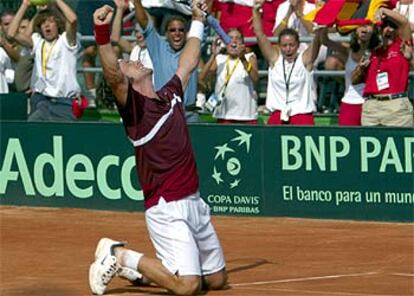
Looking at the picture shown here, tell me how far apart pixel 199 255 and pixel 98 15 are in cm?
209

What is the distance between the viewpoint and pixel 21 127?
17453 mm

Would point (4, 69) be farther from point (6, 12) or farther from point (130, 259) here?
point (130, 259)

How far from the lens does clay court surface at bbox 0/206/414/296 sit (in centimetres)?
1088

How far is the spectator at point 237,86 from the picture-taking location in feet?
55.1

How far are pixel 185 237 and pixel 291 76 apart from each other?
20.5 ft

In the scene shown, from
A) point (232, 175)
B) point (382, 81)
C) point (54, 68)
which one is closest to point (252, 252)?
point (232, 175)

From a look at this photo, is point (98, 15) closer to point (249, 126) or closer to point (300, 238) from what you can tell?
point (300, 238)

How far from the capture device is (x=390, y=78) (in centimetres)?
1545

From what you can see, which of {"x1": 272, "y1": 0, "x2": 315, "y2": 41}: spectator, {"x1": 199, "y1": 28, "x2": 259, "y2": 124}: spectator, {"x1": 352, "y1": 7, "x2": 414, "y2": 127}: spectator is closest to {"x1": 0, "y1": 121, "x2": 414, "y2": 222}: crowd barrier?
{"x1": 352, "y1": 7, "x2": 414, "y2": 127}: spectator

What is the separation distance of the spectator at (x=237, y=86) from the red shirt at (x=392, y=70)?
1.83 metres

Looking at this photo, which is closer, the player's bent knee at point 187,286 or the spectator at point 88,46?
Answer: the player's bent knee at point 187,286

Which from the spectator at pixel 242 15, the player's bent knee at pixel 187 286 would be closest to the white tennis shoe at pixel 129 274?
the player's bent knee at pixel 187 286

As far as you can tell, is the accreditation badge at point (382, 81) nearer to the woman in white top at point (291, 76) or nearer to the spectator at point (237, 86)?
the woman in white top at point (291, 76)

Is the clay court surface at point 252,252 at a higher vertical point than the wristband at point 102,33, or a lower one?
lower
